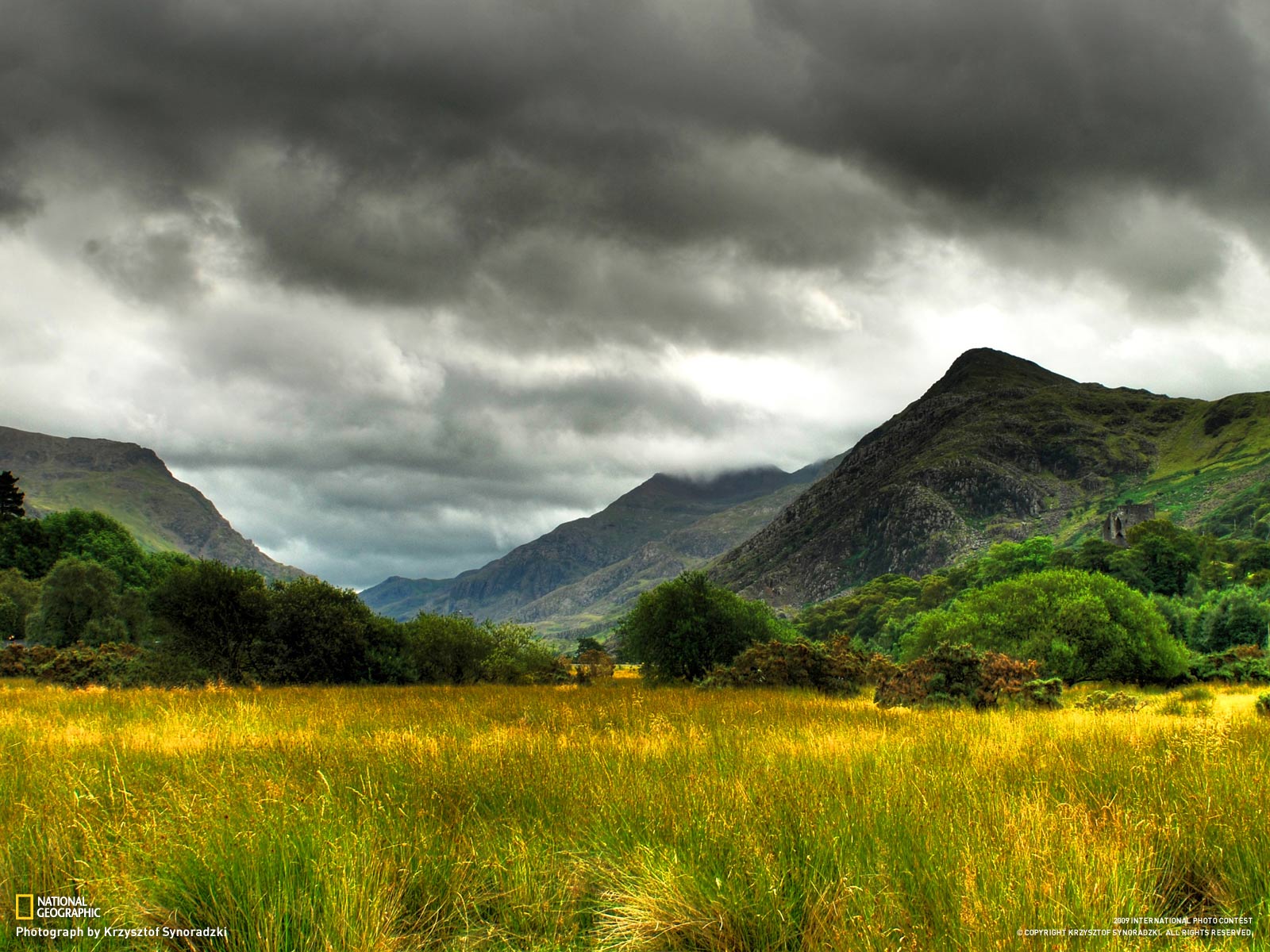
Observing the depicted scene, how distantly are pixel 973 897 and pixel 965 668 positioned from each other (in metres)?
19.7

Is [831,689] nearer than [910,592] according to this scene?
Yes

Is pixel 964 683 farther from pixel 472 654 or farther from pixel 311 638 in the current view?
pixel 472 654

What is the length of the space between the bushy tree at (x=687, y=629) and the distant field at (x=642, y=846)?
37407mm

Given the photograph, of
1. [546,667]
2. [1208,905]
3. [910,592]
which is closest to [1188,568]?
[910,592]

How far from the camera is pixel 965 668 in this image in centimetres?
2006

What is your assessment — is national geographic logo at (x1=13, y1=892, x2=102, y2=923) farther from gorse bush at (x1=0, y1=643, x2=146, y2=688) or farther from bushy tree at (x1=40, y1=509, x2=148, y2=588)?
bushy tree at (x1=40, y1=509, x2=148, y2=588)

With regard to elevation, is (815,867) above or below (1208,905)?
above

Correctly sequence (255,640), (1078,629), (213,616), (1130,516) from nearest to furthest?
(213,616), (255,640), (1078,629), (1130,516)

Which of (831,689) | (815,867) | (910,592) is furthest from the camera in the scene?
(910,592)

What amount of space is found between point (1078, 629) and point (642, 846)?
44.5 m

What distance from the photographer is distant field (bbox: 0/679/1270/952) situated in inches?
123

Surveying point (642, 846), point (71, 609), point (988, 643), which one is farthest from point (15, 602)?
point (642, 846)

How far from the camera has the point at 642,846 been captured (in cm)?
375

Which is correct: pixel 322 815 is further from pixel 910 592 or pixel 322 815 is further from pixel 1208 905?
pixel 910 592
